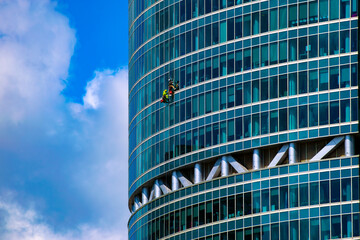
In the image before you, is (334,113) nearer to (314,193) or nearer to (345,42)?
(345,42)

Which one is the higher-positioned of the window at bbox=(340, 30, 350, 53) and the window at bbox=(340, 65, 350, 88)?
the window at bbox=(340, 30, 350, 53)

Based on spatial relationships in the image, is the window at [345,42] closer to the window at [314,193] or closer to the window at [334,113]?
the window at [334,113]

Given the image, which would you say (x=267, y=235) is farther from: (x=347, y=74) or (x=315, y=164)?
(x=347, y=74)

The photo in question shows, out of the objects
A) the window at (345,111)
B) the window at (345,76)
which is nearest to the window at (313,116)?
the window at (345,111)

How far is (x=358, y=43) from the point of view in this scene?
19625 centimetres

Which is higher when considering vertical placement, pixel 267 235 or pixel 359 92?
pixel 359 92

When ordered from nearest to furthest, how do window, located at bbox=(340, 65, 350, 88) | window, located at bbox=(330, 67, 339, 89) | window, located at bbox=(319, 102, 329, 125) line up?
window, located at bbox=(340, 65, 350, 88), window, located at bbox=(319, 102, 329, 125), window, located at bbox=(330, 67, 339, 89)

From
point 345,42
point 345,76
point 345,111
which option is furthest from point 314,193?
point 345,42

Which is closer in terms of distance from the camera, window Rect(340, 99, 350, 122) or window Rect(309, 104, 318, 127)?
window Rect(340, 99, 350, 122)

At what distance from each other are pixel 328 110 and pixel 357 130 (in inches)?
216

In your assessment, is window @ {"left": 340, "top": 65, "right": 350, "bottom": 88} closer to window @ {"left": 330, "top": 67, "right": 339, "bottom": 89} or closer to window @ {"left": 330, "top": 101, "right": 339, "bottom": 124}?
window @ {"left": 330, "top": 67, "right": 339, "bottom": 89}

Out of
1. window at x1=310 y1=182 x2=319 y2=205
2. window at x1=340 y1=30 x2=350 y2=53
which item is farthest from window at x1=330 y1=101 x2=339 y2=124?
window at x1=310 y1=182 x2=319 y2=205

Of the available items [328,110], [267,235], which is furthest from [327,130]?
[267,235]

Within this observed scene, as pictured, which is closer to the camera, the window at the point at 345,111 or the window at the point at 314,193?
the window at the point at 314,193
